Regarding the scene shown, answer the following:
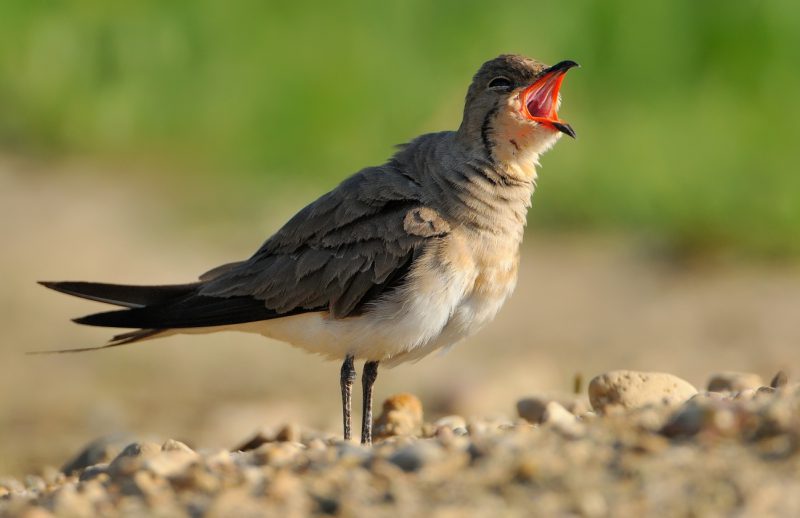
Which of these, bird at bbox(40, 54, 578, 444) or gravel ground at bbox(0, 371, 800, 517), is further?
bird at bbox(40, 54, 578, 444)

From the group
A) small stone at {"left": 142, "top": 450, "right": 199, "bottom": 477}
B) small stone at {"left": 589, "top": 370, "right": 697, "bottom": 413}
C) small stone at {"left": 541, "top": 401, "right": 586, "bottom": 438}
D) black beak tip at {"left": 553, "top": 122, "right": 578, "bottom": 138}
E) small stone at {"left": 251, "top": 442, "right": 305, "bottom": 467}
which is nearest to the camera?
small stone at {"left": 541, "top": 401, "right": 586, "bottom": 438}

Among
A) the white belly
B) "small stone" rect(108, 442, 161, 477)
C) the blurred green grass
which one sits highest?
the blurred green grass

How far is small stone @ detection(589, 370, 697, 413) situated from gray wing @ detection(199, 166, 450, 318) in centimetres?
87

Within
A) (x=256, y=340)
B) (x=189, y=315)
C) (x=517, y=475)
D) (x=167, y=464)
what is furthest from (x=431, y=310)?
(x=256, y=340)

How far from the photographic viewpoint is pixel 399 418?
5887 millimetres

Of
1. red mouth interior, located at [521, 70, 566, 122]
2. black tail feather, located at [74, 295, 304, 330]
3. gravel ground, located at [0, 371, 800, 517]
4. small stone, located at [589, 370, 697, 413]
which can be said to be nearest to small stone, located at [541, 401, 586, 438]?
gravel ground, located at [0, 371, 800, 517]

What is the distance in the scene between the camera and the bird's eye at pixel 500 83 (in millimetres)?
5945

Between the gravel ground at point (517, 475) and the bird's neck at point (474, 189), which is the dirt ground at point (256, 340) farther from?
the gravel ground at point (517, 475)

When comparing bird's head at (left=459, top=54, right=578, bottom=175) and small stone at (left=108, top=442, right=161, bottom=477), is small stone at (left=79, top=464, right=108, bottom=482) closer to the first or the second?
small stone at (left=108, top=442, right=161, bottom=477)

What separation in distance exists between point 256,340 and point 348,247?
4.18 meters

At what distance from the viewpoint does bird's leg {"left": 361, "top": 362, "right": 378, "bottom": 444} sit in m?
5.62

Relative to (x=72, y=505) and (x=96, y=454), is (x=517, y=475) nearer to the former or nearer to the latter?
(x=72, y=505)

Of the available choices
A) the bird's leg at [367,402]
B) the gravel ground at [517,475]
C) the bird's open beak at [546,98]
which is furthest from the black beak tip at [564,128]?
the gravel ground at [517,475]

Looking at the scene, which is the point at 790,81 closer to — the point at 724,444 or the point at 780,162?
the point at 780,162
